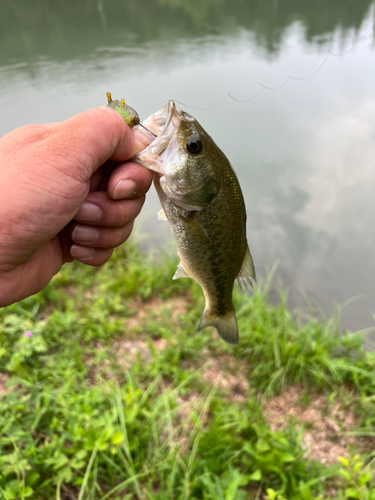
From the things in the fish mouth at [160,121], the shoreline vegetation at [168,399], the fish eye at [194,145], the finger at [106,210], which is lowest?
the shoreline vegetation at [168,399]

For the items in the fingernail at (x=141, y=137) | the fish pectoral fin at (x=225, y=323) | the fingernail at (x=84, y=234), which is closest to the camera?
the fingernail at (x=141, y=137)

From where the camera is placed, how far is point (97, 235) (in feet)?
6.06

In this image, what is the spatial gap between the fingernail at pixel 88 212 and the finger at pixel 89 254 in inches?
10.1

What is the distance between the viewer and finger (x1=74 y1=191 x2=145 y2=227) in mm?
1688

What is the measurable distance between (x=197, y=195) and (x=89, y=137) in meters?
0.54

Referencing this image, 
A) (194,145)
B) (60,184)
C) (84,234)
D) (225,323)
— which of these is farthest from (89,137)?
(225,323)

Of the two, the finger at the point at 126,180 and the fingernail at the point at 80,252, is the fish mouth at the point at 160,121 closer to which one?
the finger at the point at 126,180

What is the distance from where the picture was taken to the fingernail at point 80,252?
1.90m

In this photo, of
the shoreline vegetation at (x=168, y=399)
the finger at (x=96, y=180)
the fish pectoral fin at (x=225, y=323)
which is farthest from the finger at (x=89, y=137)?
the shoreline vegetation at (x=168, y=399)

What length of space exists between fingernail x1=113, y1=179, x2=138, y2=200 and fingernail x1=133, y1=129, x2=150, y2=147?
20 cm

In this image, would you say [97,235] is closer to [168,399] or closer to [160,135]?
[160,135]

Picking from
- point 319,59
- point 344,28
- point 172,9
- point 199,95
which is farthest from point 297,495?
point 172,9

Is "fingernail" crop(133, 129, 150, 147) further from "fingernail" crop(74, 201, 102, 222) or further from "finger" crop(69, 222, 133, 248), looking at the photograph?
"finger" crop(69, 222, 133, 248)

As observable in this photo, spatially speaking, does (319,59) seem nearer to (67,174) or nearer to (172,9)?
(67,174)
